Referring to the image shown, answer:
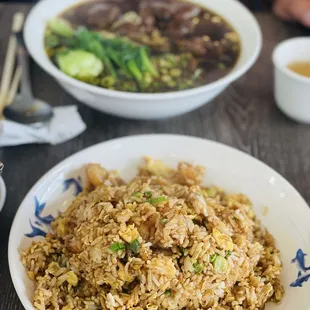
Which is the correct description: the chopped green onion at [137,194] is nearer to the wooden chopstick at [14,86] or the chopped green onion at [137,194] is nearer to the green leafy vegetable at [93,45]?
the green leafy vegetable at [93,45]

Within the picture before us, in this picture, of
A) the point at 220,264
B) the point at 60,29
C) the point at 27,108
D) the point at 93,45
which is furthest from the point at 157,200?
the point at 60,29

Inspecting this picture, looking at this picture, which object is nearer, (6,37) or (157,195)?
(157,195)

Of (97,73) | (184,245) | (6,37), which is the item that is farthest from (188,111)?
(6,37)

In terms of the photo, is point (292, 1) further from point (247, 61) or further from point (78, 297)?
point (78, 297)

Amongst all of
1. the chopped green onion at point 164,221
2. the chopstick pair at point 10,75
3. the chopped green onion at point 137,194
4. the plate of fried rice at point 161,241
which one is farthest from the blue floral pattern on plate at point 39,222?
the chopstick pair at point 10,75

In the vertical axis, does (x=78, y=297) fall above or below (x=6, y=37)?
above
